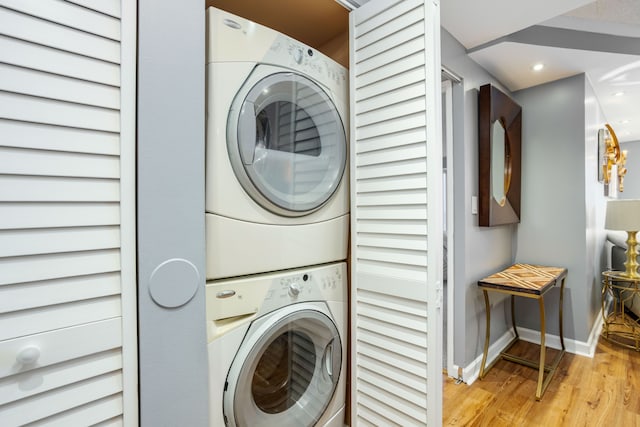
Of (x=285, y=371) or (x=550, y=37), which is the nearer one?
(x=285, y=371)

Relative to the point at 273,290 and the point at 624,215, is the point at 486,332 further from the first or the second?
the point at 273,290

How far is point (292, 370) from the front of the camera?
4.02 feet

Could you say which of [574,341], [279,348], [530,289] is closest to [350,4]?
[279,348]

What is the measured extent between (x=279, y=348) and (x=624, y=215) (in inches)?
121

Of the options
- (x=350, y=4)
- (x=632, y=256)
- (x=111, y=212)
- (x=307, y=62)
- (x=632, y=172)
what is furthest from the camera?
(x=632, y=172)

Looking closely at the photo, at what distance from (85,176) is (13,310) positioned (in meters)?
0.30

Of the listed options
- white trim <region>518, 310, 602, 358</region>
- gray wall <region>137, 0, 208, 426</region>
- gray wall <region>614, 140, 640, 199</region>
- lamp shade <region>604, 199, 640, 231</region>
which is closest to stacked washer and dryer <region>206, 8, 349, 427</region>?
gray wall <region>137, 0, 208, 426</region>

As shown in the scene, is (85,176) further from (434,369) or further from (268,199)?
(434,369)

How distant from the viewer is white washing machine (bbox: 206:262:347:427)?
961 mm

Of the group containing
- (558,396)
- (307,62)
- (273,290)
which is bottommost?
(558,396)

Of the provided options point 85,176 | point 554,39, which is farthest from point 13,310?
point 554,39

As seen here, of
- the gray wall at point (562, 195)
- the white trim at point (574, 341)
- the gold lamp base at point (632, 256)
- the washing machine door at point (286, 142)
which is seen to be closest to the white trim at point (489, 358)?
the white trim at point (574, 341)

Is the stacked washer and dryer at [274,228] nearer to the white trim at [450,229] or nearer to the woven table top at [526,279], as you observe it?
the white trim at [450,229]

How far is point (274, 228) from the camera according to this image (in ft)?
3.62
